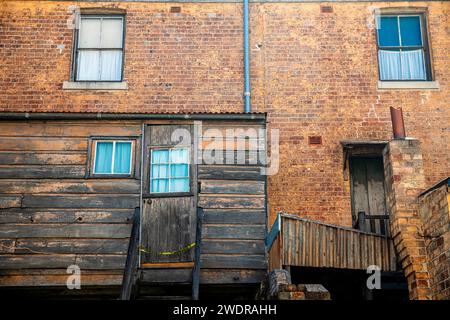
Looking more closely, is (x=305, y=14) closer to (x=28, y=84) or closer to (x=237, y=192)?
(x=237, y=192)

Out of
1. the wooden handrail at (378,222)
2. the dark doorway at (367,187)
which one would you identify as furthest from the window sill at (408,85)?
the wooden handrail at (378,222)

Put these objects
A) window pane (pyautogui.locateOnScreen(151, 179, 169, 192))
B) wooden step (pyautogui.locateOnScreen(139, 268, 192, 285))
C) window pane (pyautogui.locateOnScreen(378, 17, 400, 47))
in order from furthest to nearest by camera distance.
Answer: window pane (pyautogui.locateOnScreen(378, 17, 400, 47)) < window pane (pyautogui.locateOnScreen(151, 179, 169, 192)) < wooden step (pyautogui.locateOnScreen(139, 268, 192, 285))

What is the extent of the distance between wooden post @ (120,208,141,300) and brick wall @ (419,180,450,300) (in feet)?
16.7

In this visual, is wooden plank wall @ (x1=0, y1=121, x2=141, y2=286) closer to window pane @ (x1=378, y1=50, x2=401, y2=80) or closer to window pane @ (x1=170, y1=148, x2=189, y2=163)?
window pane @ (x1=170, y1=148, x2=189, y2=163)

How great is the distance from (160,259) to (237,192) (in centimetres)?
182

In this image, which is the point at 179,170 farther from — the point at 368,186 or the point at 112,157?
the point at 368,186

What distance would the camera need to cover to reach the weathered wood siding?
10.9 m

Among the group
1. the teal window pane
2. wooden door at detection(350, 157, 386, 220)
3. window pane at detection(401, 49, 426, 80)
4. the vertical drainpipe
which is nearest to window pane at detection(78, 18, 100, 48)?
the vertical drainpipe

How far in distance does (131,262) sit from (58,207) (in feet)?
6.67

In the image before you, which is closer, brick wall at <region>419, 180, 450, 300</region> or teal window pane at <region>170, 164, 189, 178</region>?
brick wall at <region>419, 180, 450, 300</region>

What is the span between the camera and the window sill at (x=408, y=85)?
14453 mm

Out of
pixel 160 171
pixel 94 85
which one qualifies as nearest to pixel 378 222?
pixel 160 171

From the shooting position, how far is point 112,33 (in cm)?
1512

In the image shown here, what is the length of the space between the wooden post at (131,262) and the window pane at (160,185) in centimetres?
58
